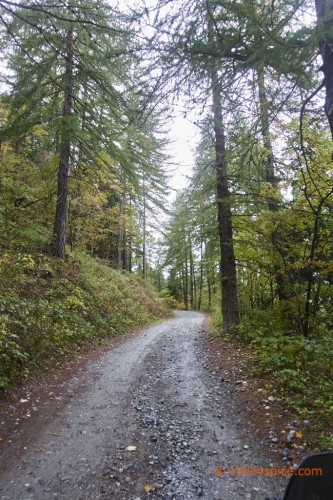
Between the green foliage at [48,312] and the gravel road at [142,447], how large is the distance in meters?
1.21

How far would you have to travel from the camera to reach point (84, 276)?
41.4 feet

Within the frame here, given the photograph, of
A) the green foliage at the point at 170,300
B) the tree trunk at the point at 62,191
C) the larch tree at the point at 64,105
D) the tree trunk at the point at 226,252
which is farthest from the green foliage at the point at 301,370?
the green foliage at the point at 170,300

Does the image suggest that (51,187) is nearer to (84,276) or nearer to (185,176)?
(84,276)

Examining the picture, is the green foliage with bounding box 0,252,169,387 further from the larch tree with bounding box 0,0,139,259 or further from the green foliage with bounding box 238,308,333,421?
the green foliage with bounding box 238,308,333,421

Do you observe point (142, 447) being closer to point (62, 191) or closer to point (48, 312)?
point (48, 312)

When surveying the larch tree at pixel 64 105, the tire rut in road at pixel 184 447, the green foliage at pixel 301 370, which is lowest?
the tire rut in road at pixel 184 447

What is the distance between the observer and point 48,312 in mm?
8172

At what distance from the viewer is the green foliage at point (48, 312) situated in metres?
5.86

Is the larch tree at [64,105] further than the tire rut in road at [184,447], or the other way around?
the larch tree at [64,105]

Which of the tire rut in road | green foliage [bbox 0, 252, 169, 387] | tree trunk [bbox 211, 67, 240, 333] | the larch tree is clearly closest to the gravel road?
the tire rut in road

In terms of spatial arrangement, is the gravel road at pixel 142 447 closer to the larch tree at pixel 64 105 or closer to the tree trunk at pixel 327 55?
the tree trunk at pixel 327 55

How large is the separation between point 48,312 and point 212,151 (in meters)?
9.75

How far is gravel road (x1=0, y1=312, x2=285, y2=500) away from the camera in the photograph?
3080 millimetres

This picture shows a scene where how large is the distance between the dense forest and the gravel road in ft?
4.28
